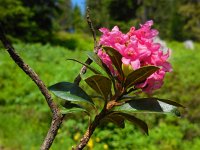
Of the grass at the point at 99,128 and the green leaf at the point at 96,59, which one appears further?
the grass at the point at 99,128

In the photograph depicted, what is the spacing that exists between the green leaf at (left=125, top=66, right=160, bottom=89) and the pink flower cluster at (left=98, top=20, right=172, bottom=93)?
0.01 metres

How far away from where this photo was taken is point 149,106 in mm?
1175

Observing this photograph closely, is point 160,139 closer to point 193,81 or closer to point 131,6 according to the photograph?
point 193,81

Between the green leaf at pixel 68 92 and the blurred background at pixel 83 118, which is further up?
the green leaf at pixel 68 92

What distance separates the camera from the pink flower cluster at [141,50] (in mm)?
1144

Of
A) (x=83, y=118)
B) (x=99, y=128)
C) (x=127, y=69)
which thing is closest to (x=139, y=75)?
(x=127, y=69)

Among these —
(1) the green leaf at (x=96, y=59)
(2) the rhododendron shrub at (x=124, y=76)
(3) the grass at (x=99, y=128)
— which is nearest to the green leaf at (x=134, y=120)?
(2) the rhododendron shrub at (x=124, y=76)

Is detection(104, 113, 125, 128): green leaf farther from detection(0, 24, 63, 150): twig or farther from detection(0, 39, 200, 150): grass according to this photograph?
detection(0, 39, 200, 150): grass

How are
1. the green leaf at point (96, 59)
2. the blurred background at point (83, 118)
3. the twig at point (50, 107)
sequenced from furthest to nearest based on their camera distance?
the blurred background at point (83, 118)
the green leaf at point (96, 59)
the twig at point (50, 107)

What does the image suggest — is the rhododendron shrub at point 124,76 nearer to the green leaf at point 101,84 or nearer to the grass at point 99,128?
the green leaf at point 101,84

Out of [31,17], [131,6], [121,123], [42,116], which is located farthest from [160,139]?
[131,6]

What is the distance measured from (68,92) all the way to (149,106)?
0.20m

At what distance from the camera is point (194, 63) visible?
11.6m

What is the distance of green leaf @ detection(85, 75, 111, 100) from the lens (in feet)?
3.93
